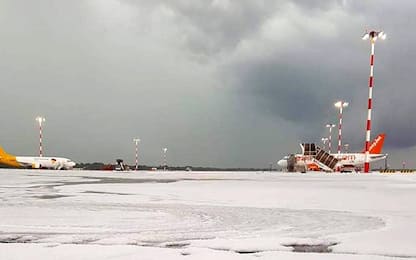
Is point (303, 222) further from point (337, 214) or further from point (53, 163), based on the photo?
point (53, 163)

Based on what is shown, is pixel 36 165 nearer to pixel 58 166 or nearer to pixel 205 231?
pixel 58 166

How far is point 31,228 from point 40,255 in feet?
7.45

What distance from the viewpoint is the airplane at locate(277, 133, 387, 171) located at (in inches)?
2373

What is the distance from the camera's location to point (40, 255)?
4.58 m

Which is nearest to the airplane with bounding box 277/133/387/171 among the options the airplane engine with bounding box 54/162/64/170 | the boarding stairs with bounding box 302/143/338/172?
the boarding stairs with bounding box 302/143/338/172

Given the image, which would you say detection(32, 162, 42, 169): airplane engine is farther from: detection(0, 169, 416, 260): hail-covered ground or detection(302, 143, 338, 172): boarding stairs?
detection(0, 169, 416, 260): hail-covered ground

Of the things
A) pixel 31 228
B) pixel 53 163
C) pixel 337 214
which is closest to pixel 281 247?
pixel 337 214

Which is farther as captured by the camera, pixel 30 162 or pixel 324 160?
pixel 30 162

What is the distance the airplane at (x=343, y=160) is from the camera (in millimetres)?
60281

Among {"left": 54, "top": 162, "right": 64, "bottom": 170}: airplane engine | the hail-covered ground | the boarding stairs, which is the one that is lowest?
{"left": 54, "top": 162, "right": 64, "bottom": 170}: airplane engine

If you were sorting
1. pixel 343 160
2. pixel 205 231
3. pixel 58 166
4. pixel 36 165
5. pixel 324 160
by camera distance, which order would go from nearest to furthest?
1. pixel 205 231
2. pixel 324 160
3. pixel 343 160
4. pixel 36 165
5. pixel 58 166

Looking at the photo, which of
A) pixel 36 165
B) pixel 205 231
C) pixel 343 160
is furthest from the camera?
pixel 36 165

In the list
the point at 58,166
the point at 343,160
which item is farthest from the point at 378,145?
the point at 58,166

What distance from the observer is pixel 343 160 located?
225 feet
